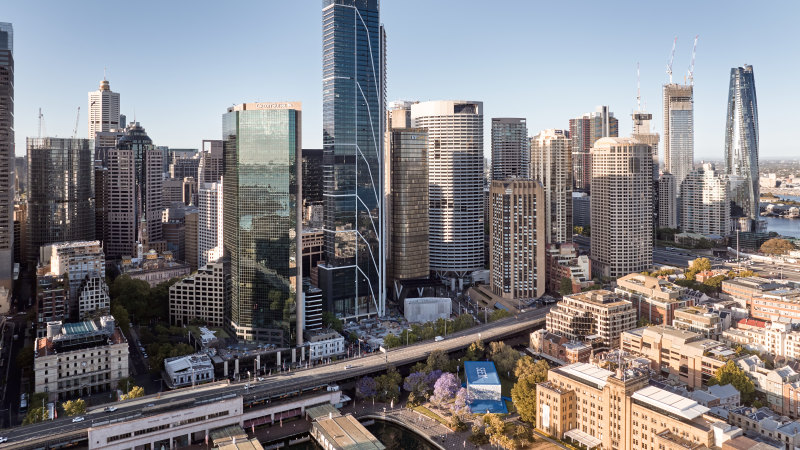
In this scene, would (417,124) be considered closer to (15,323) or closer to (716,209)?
(15,323)

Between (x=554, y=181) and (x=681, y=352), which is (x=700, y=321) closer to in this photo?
(x=681, y=352)

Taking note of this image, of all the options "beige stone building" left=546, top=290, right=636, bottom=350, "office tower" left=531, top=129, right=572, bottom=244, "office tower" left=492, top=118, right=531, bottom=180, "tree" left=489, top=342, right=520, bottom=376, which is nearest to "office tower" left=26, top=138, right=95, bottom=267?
"tree" left=489, top=342, right=520, bottom=376

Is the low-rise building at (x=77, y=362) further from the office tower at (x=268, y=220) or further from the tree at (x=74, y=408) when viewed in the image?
the office tower at (x=268, y=220)

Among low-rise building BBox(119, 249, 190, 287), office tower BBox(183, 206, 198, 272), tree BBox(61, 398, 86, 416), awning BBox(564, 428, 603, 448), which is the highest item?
office tower BBox(183, 206, 198, 272)

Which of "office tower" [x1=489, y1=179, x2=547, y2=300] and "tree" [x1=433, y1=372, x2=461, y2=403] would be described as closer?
"tree" [x1=433, y1=372, x2=461, y2=403]

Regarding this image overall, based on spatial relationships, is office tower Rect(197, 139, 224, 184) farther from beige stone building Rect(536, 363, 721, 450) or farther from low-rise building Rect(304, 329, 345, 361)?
beige stone building Rect(536, 363, 721, 450)

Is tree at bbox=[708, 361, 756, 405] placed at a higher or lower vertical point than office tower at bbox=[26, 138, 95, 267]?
lower

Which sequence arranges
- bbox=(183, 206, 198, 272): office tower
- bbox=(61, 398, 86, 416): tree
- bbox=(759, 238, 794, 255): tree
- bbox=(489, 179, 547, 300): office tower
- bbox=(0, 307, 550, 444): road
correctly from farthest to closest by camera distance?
bbox=(759, 238, 794, 255): tree < bbox=(183, 206, 198, 272): office tower < bbox=(489, 179, 547, 300): office tower < bbox=(61, 398, 86, 416): tree < bbox=(0, 307, 550, 444): road

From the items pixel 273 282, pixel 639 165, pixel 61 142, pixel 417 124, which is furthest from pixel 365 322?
pixel 61 142
